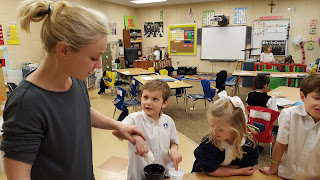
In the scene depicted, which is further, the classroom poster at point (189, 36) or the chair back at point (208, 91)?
the classroom poster at point (189, 36)

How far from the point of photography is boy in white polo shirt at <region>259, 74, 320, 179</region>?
1.23 metres

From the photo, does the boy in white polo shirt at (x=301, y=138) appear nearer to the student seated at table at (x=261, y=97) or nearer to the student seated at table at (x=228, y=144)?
the student seated at table at (x=228, y=144)

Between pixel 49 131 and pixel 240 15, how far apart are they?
30.6 feet

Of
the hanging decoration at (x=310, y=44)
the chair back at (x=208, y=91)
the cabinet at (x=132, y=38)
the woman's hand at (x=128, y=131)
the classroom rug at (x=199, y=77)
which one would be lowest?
the classroom rug at (x=199, y=77)

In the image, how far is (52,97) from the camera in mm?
787

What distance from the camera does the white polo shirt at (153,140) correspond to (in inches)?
58.6

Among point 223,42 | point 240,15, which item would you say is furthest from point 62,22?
point 240,15

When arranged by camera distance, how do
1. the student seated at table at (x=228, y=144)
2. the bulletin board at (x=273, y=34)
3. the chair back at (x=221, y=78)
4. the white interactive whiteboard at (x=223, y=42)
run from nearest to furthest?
the student seated at table at (x=228, y=144) → the chair back at (x=221, y=78) → the bulletin board at (x=273, y=34) → the white interactive whiteboard at (x=223, y=42)

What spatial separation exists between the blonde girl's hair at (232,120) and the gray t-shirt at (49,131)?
0.66m

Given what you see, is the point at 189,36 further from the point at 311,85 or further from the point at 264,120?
the point at 311,85

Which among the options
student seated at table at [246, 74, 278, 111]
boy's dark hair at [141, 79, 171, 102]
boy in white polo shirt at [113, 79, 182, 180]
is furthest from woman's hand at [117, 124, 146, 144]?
student seated at table at [246, 74, 278, 111]

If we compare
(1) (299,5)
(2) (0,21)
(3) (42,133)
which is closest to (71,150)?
(3) (42,133)

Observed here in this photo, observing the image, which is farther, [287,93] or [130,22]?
[130,22]

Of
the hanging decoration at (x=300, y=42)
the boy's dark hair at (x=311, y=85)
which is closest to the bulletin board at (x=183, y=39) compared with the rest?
the hanging decoration at (x=300, y=42)
